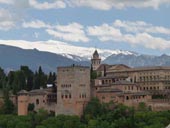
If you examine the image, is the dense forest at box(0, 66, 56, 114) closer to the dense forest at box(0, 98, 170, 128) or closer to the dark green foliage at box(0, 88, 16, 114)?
the dark green foliage at box(0, 88, 16, 114)

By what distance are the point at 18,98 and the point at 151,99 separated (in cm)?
1589

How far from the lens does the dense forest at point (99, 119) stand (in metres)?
62.6

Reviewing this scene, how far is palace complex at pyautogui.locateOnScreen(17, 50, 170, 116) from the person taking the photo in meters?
69.7

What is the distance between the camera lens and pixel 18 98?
246 feet

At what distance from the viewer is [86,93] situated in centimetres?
7144

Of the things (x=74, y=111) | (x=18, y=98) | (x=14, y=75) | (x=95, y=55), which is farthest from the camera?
(x=95, y=55)

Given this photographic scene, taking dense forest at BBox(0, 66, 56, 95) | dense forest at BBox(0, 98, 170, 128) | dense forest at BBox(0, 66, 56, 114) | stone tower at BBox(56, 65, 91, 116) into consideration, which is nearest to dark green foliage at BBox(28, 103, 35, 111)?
dense forest at BBox(0, 98, 170, 128)

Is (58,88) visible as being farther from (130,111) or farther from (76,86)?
Result: (130,111)

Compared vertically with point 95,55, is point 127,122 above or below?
below

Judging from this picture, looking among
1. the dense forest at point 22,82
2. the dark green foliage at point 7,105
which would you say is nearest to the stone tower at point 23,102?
the dark green foliage at point 7,105

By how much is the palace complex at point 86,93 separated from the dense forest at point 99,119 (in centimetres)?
128

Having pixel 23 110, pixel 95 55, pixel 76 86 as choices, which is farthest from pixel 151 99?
pixel 95 55

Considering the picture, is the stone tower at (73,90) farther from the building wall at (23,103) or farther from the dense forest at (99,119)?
the building wall at (23,103)

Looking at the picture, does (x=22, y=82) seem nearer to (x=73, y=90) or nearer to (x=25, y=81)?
(x=25, y=81)
